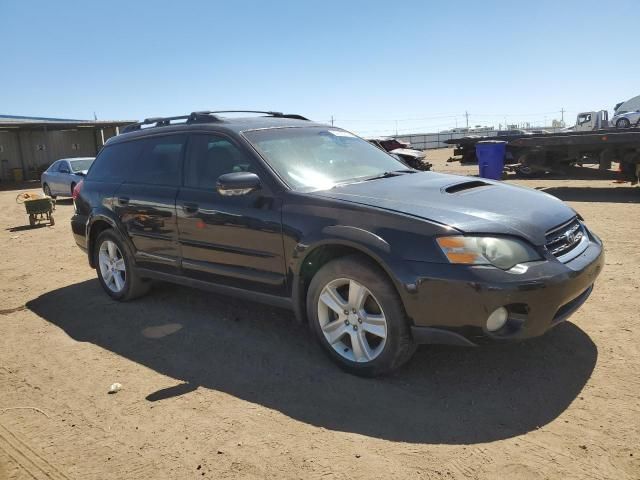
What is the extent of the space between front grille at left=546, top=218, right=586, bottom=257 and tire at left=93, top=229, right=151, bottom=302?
12.4 ft

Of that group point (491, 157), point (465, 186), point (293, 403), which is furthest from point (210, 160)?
point (491, 157)

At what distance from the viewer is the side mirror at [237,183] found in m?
3.65

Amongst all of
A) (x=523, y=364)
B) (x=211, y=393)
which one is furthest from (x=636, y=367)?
(x=211, y=393)

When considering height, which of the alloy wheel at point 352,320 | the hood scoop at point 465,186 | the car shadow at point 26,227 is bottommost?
the car shadow at point 26,227

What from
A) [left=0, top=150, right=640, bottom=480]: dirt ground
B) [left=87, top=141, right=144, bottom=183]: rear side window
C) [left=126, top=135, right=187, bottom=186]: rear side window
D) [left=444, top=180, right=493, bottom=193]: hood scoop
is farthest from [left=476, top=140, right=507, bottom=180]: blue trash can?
[left=126, top=135, right=187, bottom=186]: rear side window

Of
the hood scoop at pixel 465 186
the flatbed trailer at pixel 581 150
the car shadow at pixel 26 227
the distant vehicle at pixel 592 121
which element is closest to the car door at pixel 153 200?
the hood scoop at pixel 465 186

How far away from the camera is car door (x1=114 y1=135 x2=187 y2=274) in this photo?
180 inches

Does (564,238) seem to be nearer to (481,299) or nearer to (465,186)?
(465,186)

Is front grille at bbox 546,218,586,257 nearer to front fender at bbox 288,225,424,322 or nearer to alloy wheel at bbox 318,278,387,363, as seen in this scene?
→ front fender at bbox 288,225,424,322

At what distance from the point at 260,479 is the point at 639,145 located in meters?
11.6

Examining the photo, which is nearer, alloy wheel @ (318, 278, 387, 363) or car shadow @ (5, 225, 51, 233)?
alloy wheel @ (318, 278, 387, 363)

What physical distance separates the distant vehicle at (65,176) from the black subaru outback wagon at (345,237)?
12.7 meters

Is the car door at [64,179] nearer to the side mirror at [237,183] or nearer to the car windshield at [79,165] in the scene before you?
the car windshield at [79,165]

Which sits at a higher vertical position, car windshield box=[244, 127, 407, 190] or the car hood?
car windshield box=[244, 127, 407, 190]
